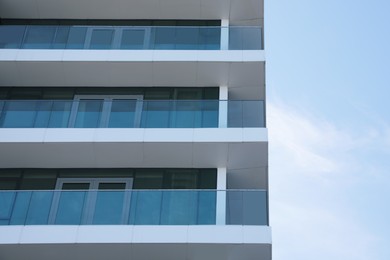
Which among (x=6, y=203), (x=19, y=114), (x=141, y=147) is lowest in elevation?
(x=6, y=203)

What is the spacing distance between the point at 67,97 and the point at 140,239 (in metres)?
5.50

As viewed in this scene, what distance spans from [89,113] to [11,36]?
11.7 ft

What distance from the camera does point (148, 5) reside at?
18.5 metres

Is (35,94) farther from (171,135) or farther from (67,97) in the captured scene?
(171,135)

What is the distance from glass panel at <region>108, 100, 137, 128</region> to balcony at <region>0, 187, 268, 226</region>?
6.56ft

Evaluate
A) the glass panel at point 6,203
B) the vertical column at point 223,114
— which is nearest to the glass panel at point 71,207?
the glass panel at point 6,203

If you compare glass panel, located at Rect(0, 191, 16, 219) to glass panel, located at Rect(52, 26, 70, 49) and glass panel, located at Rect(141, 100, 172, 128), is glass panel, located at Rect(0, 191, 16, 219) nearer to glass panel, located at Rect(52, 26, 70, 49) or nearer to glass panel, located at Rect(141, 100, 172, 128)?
glass panel, located at Rect(141, 100, 172, 128)

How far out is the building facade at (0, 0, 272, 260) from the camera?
13.4 m

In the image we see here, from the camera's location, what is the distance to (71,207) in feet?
45.5

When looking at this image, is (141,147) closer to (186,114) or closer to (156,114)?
(156,114)

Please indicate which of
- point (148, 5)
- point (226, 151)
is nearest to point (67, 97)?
point (148, 5)

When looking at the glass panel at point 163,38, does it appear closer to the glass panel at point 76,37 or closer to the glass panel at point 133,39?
the glass panel at point 133,39

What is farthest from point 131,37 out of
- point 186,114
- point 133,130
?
point 133,130

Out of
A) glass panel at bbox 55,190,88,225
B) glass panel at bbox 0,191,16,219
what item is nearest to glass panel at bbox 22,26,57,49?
glass panel at bbox 0,191,16,219
